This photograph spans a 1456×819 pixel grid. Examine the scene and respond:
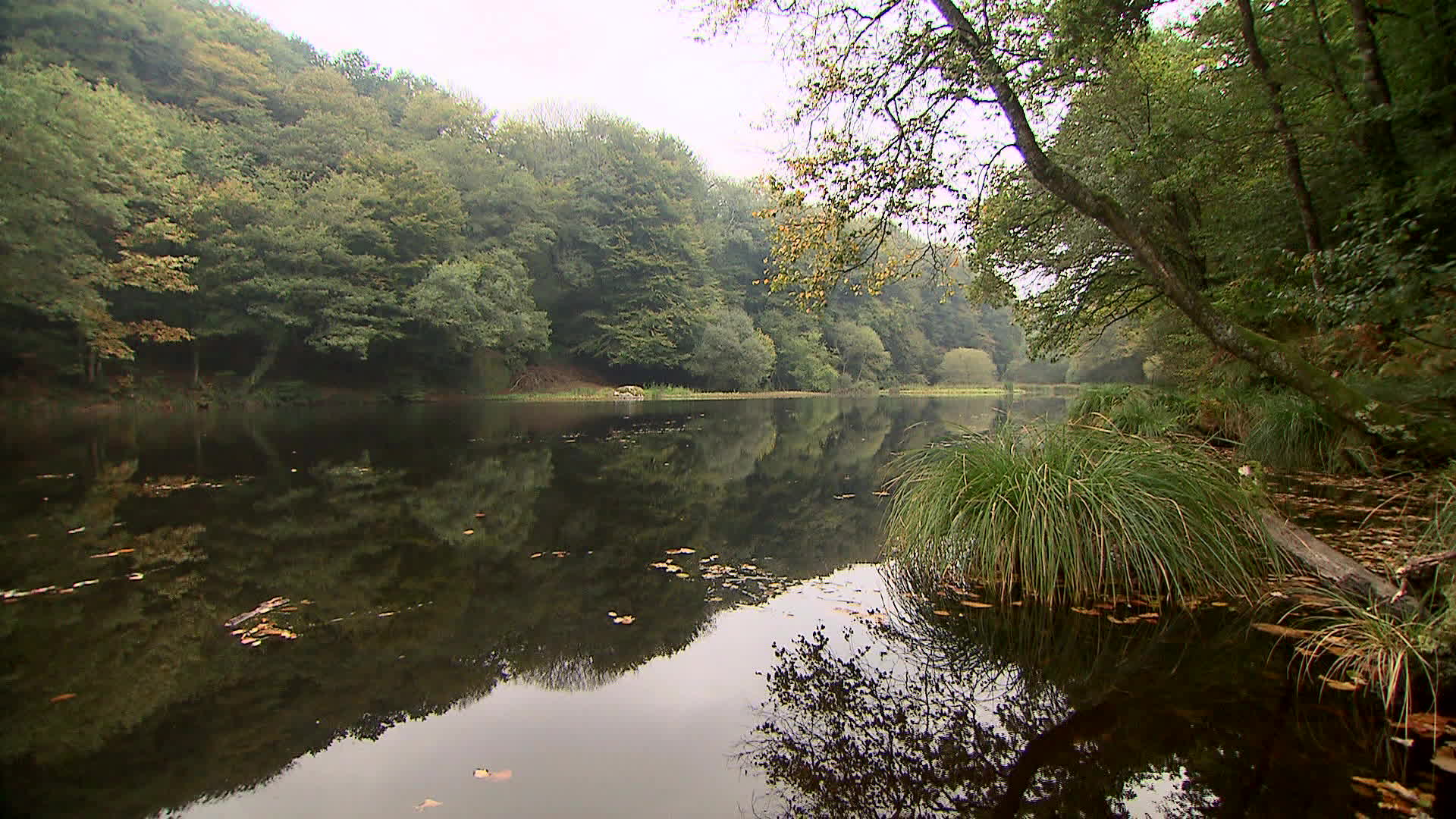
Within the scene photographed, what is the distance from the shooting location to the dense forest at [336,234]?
21.8 m

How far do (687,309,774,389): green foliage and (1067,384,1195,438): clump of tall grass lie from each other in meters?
28.3

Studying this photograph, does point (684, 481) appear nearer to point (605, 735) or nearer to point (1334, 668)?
point (605, 735)

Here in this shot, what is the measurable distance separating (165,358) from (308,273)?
645 cm

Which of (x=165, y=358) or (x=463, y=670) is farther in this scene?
(x=165, y=358)

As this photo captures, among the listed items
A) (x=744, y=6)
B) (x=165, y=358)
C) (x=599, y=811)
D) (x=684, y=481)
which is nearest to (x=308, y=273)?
(x=165, y=358)

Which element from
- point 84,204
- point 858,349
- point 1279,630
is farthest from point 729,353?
point 1279,630

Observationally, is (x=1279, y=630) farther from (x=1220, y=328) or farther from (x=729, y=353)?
(x=729, y=353)

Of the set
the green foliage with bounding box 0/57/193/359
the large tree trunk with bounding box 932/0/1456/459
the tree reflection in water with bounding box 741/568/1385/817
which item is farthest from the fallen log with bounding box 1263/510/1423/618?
the green foliage with bounding box 0/57/193/359

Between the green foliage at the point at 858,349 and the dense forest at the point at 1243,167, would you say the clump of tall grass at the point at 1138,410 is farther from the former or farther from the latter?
the green foliage at the point at 858,349

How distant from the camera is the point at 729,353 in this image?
44906 millimetres

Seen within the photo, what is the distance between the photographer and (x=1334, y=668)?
11.0 feet

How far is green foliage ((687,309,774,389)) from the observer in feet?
145

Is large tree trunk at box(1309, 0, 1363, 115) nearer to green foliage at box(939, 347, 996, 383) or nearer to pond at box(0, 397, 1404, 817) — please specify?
pond at box(0, 397, 1404, 817)

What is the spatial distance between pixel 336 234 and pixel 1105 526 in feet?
105
